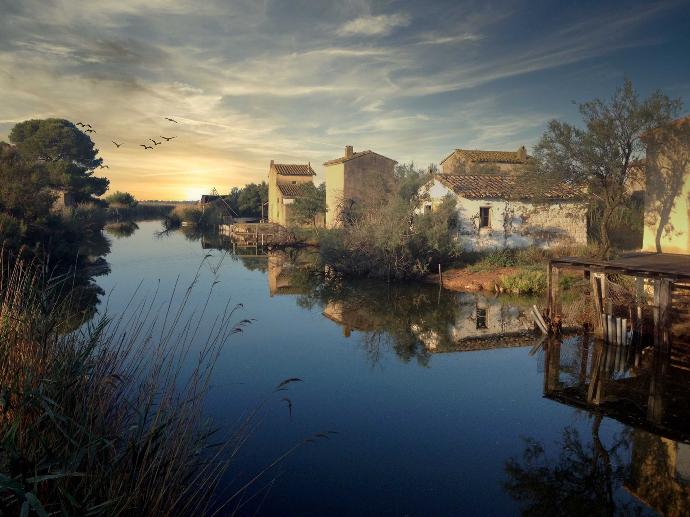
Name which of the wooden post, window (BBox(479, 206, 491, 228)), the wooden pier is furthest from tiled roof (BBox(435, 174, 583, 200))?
the wooden post

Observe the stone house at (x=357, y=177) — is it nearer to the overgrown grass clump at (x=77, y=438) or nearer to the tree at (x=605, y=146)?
the tree at (x=605, y=146)

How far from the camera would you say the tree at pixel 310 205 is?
43125 mm

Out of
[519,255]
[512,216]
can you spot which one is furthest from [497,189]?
[519,255]

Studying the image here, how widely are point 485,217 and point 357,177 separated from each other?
51.7ft

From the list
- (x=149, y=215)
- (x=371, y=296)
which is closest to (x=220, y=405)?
(x=371, y=296)

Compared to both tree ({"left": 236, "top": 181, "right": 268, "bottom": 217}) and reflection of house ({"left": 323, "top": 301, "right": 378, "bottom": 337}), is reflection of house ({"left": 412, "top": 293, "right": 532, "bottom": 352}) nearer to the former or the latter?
reflection of house ({"left": 323, "top": 301, "right": 378, "bottom": 337})

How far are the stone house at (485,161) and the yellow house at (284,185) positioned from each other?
46.8 ft

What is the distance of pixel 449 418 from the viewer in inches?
337

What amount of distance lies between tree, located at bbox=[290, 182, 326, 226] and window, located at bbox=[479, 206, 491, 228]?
783 inches

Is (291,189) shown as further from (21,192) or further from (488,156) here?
(21,192)

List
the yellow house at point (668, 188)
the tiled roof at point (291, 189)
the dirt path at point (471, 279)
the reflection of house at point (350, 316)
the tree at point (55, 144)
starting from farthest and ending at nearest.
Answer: the tree at point (55, 144), the tiled roof at point (291, 189), the dirt path at point (471, 279), the yellow house at point (668, 188), the reflection of house at point (350, 316)

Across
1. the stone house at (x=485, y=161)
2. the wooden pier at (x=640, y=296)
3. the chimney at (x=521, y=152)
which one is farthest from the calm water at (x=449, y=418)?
the chimney at (x=521, y=152)

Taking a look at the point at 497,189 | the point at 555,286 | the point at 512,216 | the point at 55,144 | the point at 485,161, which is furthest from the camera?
the point at 55,144

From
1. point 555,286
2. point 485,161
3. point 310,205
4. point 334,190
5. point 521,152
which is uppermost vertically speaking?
point 521,152
